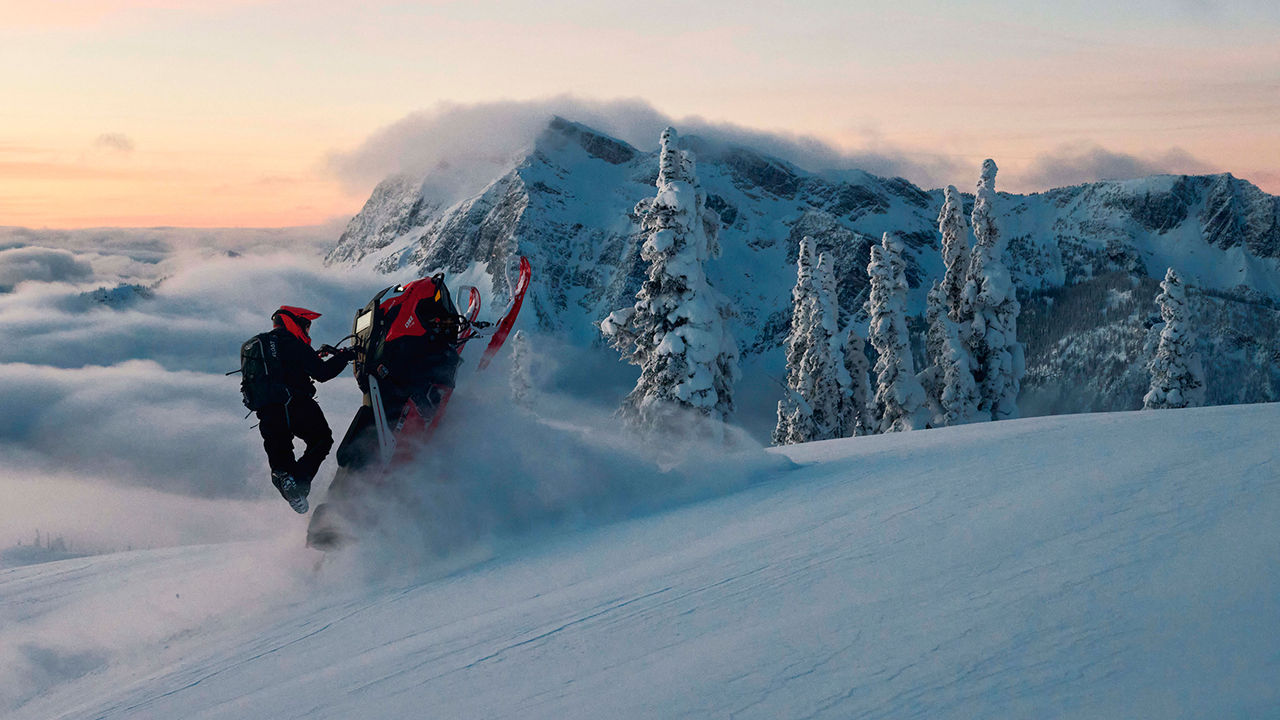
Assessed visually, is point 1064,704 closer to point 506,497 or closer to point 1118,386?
point 506,497

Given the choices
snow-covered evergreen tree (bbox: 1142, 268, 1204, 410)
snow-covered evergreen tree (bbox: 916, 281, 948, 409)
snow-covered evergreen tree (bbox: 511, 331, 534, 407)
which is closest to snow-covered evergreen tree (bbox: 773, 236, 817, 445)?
snow-covered evergreen tree (bbox: 916, 281, 948, 409)

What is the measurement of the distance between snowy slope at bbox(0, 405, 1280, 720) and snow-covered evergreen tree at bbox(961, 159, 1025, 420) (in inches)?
1029

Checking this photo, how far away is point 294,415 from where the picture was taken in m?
7.54

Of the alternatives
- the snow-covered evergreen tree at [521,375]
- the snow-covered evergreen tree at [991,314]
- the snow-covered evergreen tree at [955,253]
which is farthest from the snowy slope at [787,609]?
the snow-covered evergreen tree at [521,375]

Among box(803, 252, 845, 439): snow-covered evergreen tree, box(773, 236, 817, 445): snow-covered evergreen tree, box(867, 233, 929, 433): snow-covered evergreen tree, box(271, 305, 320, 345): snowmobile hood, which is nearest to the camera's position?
box(271, 305, 320, 345): snowmobile hood

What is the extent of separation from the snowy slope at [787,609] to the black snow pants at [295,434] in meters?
0.67

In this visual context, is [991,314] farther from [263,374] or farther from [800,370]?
[263,374]

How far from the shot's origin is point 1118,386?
15838cm

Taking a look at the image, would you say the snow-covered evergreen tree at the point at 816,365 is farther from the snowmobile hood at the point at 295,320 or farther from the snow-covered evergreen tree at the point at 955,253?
the snowmobile hood at the point at 295,320

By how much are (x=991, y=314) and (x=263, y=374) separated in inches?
1214

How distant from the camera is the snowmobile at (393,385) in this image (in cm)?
758

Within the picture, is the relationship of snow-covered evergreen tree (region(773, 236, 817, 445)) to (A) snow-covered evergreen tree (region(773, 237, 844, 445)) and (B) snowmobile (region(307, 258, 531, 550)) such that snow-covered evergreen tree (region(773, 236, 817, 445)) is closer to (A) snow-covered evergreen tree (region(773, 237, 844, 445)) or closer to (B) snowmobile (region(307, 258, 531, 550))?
(A) snow-covered evergreen tree (region(773, 237, 844, 445))

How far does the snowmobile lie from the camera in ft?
24.9

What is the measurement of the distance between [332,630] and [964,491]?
421 cm
